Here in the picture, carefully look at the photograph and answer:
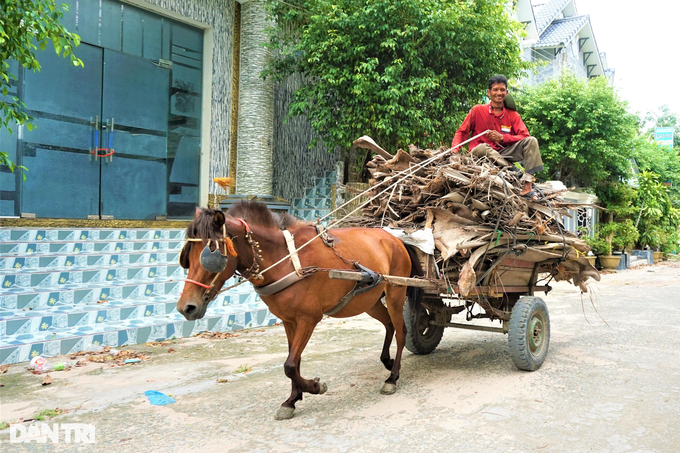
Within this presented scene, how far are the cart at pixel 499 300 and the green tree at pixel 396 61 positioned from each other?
485cm

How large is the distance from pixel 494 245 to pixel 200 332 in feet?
13.1

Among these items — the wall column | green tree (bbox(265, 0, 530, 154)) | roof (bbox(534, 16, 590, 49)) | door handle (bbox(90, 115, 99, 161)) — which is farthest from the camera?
roof (bbox(534, 16, 590, 49))

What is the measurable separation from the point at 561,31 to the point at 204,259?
2425 cm

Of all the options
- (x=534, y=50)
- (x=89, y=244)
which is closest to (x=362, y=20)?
(x=89, y=244)

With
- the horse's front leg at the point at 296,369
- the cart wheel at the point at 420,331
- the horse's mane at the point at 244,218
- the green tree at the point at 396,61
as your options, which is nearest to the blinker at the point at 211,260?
the horse's mane at the point at 244,218

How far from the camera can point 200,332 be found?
6543 millimetres

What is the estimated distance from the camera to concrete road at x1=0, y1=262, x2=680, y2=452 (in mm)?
3320

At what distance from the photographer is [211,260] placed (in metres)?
3.21

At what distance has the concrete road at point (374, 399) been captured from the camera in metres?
3.32

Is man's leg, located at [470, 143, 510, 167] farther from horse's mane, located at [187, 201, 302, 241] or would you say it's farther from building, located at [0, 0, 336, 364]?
building, located at [0, 0, 336, 364]

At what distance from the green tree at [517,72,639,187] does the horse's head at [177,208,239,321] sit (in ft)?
46.8

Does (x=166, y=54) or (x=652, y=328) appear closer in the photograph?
(x=652, y=328)

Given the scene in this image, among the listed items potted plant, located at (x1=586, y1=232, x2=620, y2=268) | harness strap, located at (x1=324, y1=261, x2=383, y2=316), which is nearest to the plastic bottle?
harness strap, located at (x1=324, y1=261, x2=383, y2=316)

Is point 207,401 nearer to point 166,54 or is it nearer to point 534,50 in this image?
point 166,54
